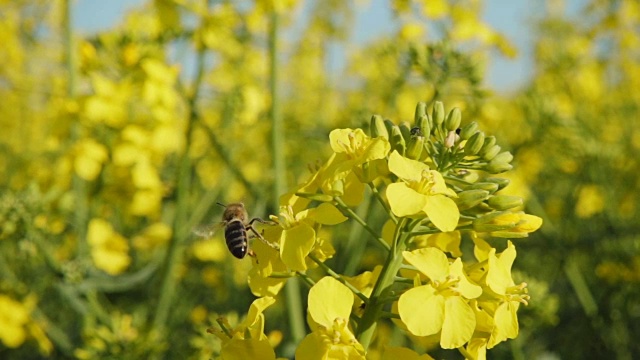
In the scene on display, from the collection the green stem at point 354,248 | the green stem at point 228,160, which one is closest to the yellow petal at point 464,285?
the green stem at point 354,248

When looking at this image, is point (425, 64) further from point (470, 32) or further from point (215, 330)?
point (215, 330)

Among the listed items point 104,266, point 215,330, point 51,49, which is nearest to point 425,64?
point 215,330

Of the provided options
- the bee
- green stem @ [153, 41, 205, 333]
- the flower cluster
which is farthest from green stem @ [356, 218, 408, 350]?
green stem @ [153, 41, 205, 333]

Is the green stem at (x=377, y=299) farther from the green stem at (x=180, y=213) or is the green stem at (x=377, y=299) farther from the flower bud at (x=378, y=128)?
the green stem at (x=180, y=213)

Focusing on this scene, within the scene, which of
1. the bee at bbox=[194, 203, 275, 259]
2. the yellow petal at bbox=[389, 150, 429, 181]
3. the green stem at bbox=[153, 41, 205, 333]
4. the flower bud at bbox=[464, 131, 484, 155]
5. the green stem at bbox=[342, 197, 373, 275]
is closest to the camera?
the yellow petal at bbox=[389, 150, 429, 181]

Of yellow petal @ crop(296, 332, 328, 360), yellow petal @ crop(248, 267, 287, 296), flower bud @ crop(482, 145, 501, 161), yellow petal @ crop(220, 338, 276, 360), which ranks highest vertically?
flower bud @ crop(482, 145, 501, 161)

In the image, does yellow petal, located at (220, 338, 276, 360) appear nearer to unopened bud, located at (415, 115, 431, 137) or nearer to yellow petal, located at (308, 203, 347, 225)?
yellow petal, located at (308, 203, 347, 225)
